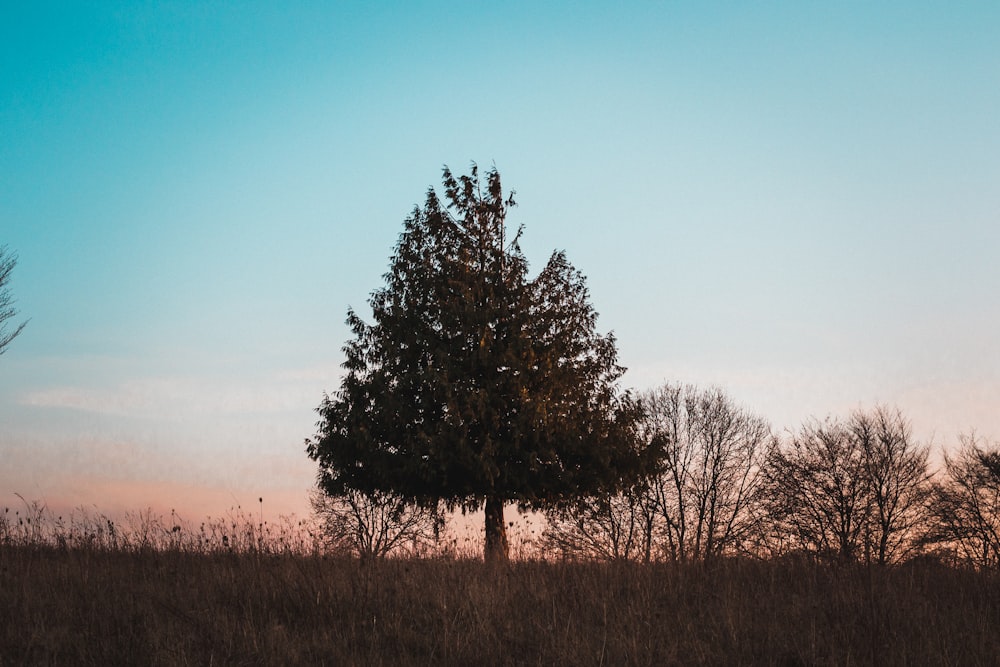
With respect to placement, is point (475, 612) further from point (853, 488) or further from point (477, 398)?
point (853, 488)

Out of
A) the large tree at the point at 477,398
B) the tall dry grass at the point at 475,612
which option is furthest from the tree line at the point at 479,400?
the tall dry grass at the point at 475,612

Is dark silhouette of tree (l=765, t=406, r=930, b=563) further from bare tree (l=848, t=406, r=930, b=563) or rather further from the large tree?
the large tree

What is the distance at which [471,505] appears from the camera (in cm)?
2147

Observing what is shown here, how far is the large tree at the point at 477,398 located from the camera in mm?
20203

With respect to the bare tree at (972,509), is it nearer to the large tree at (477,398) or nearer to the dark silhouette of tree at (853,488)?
the dark silhouette of tree at (853,488)

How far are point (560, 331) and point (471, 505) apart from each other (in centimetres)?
569

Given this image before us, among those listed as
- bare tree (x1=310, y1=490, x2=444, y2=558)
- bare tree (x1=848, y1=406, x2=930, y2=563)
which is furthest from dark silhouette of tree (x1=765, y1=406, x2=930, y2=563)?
bare tree (x1=310, y1=490, x2=444, y2=558)

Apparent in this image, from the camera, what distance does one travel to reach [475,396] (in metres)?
20.0

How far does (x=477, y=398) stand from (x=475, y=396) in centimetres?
8

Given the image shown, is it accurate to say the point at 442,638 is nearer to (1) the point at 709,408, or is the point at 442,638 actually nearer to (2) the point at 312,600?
(2) the point at 312,600

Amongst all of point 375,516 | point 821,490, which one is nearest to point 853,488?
point 821,490

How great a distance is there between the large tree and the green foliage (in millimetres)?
39

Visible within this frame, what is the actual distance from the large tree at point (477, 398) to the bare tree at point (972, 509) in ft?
70.7

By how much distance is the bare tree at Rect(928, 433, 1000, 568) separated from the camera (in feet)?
111
